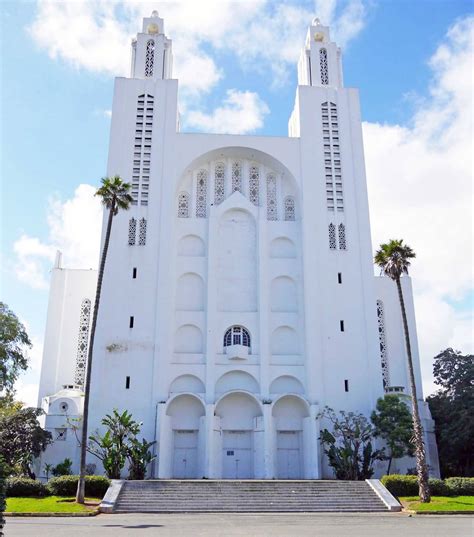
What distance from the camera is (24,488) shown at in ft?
84.3

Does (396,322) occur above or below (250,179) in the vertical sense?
below

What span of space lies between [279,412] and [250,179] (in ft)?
52.6

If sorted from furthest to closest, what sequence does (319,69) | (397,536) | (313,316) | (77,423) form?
(319,69), (313,316), (77,423), (397,536)

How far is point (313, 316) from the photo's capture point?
35.5 m

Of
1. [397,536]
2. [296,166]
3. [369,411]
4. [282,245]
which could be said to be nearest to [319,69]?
[296,166]

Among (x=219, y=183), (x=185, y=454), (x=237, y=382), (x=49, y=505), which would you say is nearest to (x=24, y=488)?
(x=49, y=505)

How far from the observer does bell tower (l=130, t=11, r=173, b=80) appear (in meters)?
41.5

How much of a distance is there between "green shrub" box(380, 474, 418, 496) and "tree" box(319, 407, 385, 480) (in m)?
3.58

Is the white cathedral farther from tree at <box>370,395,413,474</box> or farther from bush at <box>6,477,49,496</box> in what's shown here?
bush at <box>6,477,49,496</box>

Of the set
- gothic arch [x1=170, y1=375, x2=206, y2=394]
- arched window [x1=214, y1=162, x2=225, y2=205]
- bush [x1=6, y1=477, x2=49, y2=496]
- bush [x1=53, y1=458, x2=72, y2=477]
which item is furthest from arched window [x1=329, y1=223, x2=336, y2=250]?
bush [x1=6, y1=477, x2=49, y2=496]

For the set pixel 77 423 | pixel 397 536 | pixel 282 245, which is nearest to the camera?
pixel 397 536

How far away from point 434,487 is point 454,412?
27.8 ft

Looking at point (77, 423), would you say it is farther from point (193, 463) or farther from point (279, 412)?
point (279, 412)

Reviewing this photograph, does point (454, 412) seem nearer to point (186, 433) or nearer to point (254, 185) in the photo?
point (186, 433)
